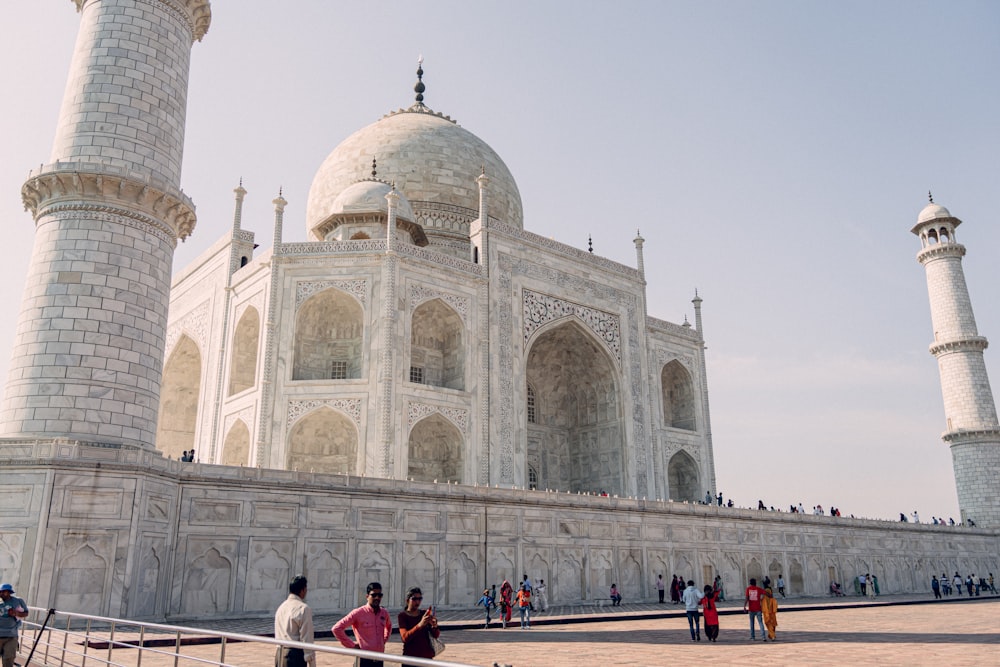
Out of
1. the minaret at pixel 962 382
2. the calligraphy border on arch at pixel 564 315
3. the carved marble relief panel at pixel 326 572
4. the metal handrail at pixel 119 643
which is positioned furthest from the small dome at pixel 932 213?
the metal handrail at pixel 119 643

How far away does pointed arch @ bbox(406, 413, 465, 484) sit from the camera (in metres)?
21.9

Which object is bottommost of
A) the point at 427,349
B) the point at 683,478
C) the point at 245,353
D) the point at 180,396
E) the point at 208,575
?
the point at 208,575

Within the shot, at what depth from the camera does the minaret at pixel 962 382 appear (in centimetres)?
2969

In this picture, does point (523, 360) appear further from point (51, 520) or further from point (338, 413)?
point (51, 520)

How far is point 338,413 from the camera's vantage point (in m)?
20.3

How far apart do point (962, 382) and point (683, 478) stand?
1143 cm

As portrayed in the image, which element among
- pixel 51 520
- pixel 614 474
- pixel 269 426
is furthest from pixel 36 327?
pixel 614 474

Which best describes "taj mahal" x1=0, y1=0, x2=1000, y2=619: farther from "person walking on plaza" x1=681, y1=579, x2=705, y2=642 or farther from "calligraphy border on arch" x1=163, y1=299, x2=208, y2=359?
"person walking on plaza" x1=681, y1=579, x2=705, y2=642

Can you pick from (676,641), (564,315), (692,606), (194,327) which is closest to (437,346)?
(564,315)

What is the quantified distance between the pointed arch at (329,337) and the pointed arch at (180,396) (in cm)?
521

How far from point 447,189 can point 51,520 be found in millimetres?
20891

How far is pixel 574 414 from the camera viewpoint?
28297 mm

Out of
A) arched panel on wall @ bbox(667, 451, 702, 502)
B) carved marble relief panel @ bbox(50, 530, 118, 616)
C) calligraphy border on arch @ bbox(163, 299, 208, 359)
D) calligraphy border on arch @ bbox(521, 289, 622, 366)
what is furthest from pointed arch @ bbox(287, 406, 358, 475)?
arched panel on wall @ bbox(667, 451, 702, 502)

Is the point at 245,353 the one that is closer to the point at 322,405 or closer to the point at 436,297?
the point at 322,405
